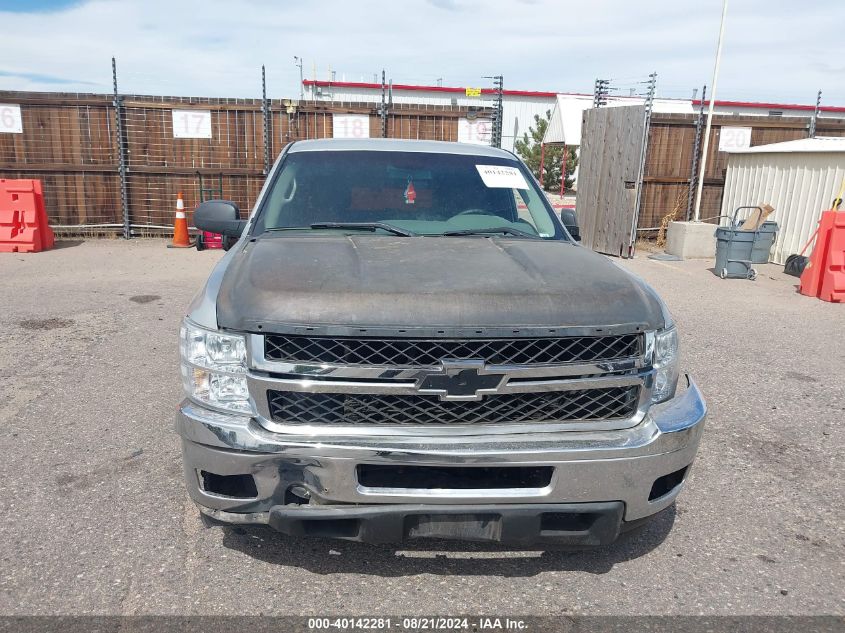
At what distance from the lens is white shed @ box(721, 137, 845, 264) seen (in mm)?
11133

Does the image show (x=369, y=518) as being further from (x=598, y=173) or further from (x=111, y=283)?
(x=598, y=173)

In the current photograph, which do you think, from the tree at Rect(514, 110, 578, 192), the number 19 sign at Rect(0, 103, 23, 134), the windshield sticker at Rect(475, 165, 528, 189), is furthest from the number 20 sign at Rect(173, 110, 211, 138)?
the tree at Rect(514, 110, 578, 192)

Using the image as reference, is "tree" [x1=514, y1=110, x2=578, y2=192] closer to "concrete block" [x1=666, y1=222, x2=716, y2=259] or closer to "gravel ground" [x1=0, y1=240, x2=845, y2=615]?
"concrete block" [x1=666, y1=222, x2=716, y2=259]

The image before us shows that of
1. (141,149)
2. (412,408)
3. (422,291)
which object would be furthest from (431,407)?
(141,149)

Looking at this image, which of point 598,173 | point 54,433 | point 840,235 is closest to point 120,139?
point 598,173

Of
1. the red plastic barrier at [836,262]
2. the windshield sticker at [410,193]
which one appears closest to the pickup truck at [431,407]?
the windshield sticker at [410,193]

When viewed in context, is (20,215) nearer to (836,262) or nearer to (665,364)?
(665,364)

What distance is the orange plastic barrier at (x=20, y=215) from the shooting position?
1120 centimetres

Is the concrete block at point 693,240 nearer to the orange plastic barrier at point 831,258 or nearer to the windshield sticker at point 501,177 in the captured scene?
the orange plastic barrier at point 831,258

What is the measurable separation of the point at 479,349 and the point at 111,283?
7.89m

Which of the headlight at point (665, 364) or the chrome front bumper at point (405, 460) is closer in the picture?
the chrome front bumper at point (405, 460)

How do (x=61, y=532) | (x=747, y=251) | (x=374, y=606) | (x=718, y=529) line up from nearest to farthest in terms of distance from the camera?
(x=374, y=606), (x=61, y=532), (x=718, y=529), (x=747, y=251)

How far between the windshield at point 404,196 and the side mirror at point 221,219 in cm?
32

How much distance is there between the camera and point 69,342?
6.05 metres
